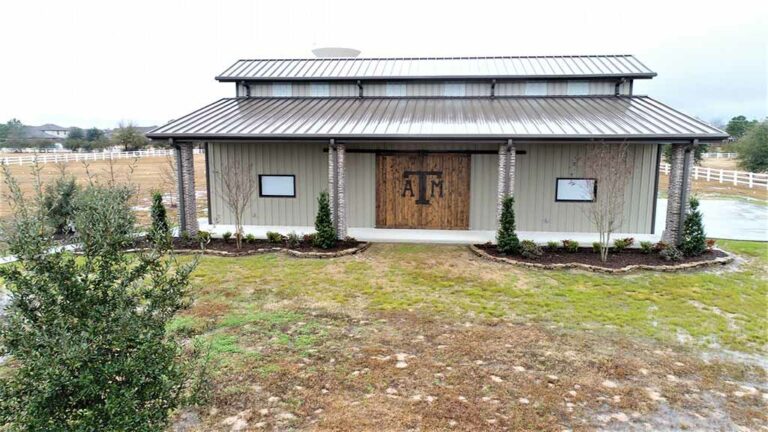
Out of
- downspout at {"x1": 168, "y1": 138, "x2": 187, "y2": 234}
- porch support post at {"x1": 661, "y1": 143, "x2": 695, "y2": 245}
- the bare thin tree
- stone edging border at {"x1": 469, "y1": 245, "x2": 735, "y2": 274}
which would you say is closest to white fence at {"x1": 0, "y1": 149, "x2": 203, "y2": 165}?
the bare thin tree

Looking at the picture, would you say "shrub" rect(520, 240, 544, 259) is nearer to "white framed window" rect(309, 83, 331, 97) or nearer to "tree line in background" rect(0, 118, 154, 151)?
"white framed window" rect(309, 83, 331, 97)

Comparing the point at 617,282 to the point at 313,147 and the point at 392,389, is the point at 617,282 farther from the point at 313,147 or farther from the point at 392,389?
the point at 313,147

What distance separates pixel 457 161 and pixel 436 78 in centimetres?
335

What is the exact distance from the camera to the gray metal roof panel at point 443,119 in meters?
12.6

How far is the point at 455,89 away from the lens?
16.5 metres

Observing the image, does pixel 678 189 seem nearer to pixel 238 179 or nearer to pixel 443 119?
pixel 443 119

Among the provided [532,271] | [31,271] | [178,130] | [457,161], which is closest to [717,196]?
[457,161]

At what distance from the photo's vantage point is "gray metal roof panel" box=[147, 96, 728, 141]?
1256cm

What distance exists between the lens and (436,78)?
16.3 metres

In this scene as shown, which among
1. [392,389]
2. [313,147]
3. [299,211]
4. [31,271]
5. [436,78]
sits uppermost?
[436,78]

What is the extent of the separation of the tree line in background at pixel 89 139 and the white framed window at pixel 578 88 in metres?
50.4

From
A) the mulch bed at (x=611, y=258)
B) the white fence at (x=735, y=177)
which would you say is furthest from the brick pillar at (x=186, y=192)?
the white fence at (x=735, y=177)

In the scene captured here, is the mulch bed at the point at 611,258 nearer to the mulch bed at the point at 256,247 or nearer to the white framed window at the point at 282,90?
the mulch bed at the point at 256,247

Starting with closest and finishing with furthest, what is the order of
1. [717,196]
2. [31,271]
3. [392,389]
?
1. [31,271]
2. [392,389]
3. [717,196]
